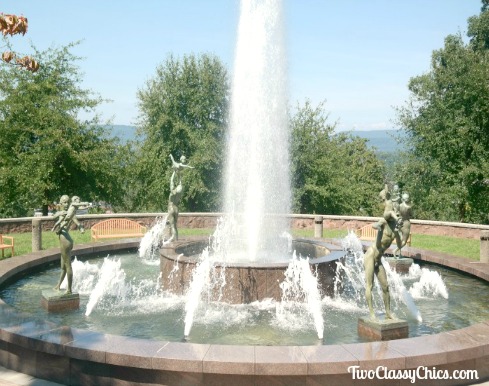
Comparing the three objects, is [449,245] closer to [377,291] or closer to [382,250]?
[377,291]

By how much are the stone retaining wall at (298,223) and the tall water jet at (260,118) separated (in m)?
8.97

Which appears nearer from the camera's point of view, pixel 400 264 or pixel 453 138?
pixel 400 264

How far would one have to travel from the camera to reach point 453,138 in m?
27.0

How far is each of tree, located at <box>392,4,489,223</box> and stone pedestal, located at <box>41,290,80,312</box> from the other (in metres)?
21.8

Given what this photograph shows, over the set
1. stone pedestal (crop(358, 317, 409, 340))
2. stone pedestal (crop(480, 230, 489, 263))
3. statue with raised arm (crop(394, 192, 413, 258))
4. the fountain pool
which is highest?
statue with raised arm (crop(394, 192, 413, 258))

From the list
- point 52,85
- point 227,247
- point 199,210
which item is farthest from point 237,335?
point 199,210

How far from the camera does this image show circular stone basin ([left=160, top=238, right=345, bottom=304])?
33.5 feet

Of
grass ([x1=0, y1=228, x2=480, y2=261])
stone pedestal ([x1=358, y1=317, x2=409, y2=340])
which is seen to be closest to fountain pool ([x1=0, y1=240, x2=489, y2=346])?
stone pedestal ([x1=358, y1=317, x2=409, y2=340])

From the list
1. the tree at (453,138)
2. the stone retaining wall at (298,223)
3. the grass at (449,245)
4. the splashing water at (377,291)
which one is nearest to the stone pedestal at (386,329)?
the splashing water at (377,291)

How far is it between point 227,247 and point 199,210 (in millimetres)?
20878

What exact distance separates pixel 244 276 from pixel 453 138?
2109 cm

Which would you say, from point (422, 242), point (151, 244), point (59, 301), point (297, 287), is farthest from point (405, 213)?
point (59, 301)

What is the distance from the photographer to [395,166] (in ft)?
112

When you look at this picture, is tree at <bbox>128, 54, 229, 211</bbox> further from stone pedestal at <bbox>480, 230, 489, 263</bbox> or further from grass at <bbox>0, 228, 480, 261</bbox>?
stone pedestal at <bbox>480, 230, 489, 263</bbox>
